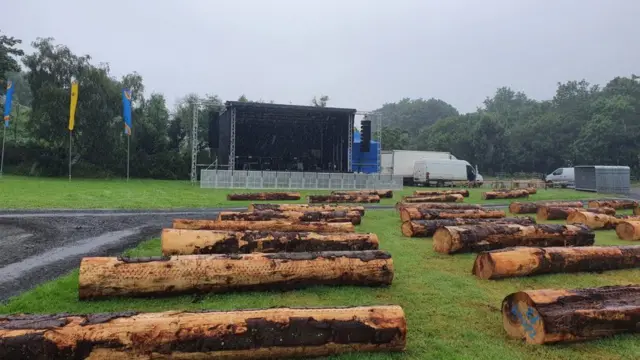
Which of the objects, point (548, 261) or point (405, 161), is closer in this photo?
point (548, 261)

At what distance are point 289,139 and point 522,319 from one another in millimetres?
27885

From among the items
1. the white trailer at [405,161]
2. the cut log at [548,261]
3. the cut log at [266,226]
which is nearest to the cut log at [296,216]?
the cut log at [266,226]

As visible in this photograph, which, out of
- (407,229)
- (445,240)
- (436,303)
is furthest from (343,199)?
(436,303)

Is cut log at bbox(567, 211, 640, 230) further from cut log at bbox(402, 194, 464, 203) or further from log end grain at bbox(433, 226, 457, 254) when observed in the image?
cut log at bbox(402, 194, 464, 203)

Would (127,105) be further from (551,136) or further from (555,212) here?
(551,136)

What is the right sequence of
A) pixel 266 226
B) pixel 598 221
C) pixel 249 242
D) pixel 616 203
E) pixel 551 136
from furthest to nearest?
pixel 551 136 → pixel 616 203 → pixel 598 221 → pixel 266 226 → pixel 249 242

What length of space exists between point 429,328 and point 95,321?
2.92 m

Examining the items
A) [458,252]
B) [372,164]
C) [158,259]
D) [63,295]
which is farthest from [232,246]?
[372,164]

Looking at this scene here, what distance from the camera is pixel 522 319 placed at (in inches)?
154

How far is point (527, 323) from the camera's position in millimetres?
3863

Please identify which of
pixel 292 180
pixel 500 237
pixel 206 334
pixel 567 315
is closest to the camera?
pixel 206 334

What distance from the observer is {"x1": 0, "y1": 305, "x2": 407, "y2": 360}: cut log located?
3.04 metres

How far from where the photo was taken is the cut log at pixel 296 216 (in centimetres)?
984

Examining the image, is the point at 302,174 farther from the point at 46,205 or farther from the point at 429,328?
the point at 429,328
